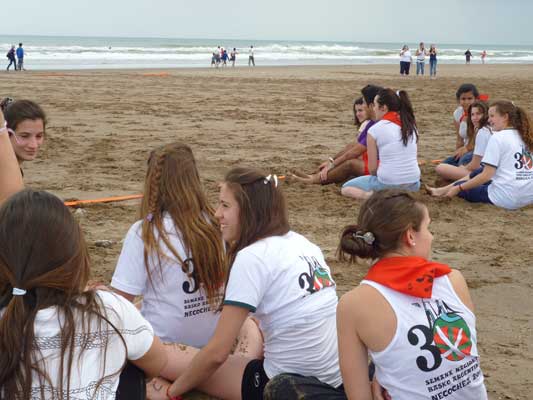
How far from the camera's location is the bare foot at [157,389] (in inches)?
136

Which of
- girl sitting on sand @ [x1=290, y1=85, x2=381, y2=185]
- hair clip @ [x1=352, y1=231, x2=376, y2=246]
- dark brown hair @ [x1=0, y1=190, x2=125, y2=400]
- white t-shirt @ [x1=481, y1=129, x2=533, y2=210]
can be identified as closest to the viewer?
dark brown hair @ [x1=0, y1=190, x2=125, y2=400]

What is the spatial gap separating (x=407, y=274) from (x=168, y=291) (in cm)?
131

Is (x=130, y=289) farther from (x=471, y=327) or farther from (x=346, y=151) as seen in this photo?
(x=346, y=151)

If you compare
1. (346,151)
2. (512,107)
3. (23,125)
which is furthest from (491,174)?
(23,125)

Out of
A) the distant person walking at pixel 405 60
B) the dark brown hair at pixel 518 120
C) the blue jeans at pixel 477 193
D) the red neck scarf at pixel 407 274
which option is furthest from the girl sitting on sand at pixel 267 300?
the distant person walking at pixel 405 60

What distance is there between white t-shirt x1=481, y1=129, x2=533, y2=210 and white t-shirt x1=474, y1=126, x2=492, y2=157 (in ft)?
1.67

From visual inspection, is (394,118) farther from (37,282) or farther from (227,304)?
(37,282)

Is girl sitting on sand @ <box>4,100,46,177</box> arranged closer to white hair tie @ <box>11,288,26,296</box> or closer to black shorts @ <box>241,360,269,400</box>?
black shorts @ <box>241,360,269,400</box>

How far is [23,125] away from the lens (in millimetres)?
5086

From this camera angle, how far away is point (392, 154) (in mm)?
7457

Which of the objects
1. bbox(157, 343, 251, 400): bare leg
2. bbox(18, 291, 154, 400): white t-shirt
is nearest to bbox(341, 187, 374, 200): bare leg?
bbox(157, 343, 251, 400): bare leg

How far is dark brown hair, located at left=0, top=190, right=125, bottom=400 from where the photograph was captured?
2193 mm

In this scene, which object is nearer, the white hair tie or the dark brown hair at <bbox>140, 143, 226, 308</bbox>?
the white hair tie

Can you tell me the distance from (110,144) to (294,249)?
7988mm
